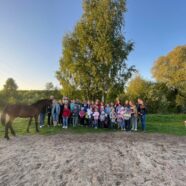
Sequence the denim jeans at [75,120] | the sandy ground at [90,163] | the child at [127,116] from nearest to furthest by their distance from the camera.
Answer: the sandy ground at [90,163]
the child at [127,116]
the denim jeans at [75,120]

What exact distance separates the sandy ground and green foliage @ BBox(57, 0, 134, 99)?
9879mm

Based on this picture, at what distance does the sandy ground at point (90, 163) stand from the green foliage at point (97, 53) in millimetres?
9879

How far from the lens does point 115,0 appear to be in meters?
18.3

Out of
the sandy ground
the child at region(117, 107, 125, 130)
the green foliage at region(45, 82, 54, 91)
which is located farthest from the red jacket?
the green foliage at region(45, 82, 54, 91)

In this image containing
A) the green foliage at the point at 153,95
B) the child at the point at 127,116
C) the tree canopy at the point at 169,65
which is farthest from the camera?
the tree canopy at the point at 169,65

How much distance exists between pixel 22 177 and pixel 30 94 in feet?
77.4

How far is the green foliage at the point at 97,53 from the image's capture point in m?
17.1

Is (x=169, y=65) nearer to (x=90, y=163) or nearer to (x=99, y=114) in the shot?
(x=99, y=114)

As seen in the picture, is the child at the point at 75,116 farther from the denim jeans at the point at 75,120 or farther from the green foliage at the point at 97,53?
the green foliage at the point at 97,53

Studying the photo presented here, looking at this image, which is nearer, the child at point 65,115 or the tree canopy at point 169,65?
the child at point 65,115

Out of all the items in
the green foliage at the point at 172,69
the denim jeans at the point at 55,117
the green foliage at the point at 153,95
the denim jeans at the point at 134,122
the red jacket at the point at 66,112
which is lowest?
the denim jeans at the point at 134,122

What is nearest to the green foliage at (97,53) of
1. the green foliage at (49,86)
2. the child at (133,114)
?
the child at (133,114)

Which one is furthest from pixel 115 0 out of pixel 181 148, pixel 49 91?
pixel 181 148

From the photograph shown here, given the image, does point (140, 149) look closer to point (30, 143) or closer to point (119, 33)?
point (30, 143)
